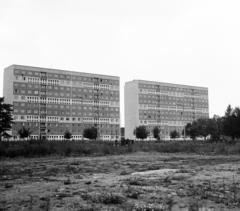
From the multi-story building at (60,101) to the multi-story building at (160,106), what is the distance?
1161 centimetres

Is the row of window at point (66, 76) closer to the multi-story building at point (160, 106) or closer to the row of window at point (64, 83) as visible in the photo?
the row of window at point (64, 83)

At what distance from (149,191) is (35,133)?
339 feet

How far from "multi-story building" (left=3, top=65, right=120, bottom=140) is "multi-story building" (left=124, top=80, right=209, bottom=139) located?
11614 millimetres

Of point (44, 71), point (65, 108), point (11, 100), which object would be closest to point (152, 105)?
point (65, 108)

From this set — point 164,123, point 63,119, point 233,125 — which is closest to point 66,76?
point 63,119

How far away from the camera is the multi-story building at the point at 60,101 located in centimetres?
10788

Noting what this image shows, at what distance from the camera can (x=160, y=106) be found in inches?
5502

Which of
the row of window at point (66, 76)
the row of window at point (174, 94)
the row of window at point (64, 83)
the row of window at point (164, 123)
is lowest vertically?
the row of window at point (164, 123)

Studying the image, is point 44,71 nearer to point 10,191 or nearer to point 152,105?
point 152,105

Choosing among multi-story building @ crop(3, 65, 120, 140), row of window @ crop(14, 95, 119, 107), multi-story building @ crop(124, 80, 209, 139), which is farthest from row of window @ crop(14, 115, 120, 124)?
multi-story building @ crop(124, 80, 209, 139)

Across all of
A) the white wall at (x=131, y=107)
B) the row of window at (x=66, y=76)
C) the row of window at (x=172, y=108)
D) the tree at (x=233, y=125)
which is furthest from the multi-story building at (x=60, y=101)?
the tree at (x=233, y=125)

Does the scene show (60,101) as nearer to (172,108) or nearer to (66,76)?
(66,76)

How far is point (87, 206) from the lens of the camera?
749 cm

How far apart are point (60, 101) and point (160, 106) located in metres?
45.2
